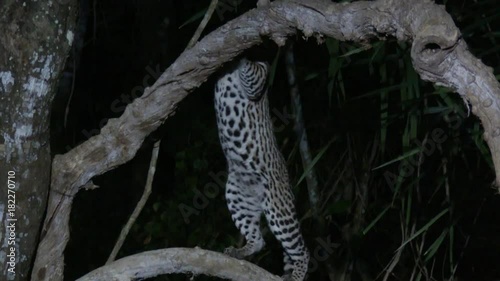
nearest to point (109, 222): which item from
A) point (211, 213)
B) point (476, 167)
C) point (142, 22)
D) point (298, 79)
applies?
point (211, 213)

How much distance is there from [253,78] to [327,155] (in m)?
1.52

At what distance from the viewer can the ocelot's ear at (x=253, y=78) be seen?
448cm

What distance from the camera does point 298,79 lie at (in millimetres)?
5539

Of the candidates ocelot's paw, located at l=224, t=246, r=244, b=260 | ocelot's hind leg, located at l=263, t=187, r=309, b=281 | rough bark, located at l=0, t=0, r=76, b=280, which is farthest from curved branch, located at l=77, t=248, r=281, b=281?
ocelot's hind leg, located at l=263, t=187, r=309, b=281

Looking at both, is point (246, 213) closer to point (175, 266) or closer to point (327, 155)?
point (327, 155)

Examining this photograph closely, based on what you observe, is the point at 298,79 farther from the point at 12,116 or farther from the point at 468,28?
the point at 12,116

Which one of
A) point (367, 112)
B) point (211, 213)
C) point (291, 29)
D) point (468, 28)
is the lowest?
point (211, 213)

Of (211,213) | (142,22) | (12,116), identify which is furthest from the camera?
(211,213)

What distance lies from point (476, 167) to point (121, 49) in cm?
276

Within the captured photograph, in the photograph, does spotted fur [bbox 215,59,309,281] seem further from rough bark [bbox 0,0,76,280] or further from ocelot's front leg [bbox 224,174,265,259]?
rough bark [bbox 0,0,76,280]

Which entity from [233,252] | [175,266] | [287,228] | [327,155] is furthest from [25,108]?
[327,155]

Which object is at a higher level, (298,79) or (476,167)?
(298,79)

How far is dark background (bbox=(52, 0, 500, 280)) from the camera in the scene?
4609 millimetres

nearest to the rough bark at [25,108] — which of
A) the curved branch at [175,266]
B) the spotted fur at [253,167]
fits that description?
the curved branch at [175,266]
